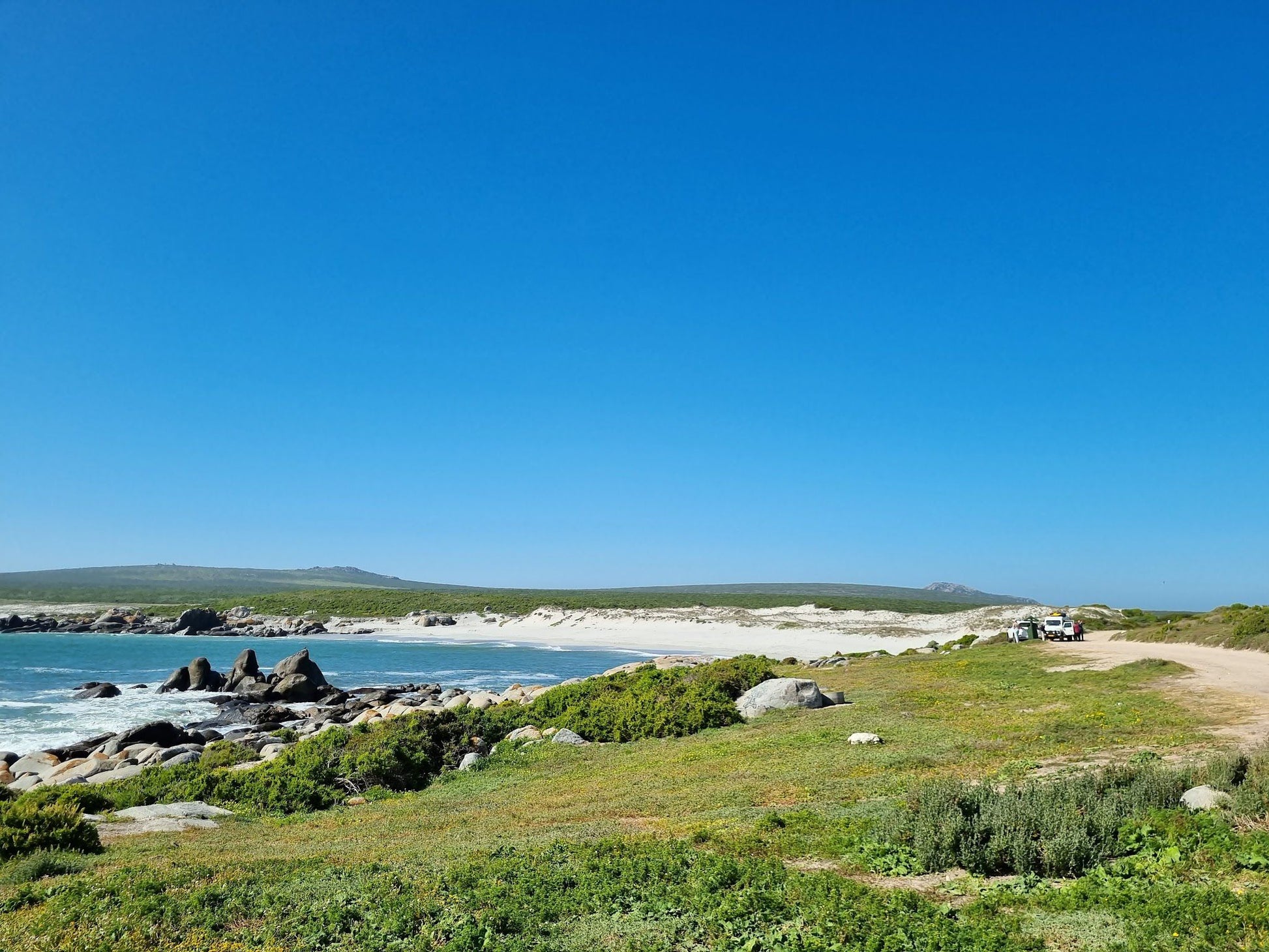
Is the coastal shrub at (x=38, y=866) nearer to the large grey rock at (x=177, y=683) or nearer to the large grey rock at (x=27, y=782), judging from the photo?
the large grey rock at (x=27, y=782)

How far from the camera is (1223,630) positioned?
40.4 m

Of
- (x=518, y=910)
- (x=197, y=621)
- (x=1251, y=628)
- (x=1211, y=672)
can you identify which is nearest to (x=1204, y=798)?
(x=518, y=910)

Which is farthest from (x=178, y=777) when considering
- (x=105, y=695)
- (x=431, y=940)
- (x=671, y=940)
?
(x=105, y=695)

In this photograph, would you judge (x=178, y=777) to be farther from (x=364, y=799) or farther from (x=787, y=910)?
(x=787, y=910)

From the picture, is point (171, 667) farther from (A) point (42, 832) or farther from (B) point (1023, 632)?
(B) point (1023, 632)

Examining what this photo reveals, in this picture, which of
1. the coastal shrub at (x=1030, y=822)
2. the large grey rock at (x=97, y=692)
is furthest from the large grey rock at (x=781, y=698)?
the large grey rock at (x=97, y=692)

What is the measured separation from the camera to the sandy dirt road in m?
18.5

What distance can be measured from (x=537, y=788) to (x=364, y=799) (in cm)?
456

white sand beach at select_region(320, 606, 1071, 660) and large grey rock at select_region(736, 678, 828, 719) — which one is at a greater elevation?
large grey rock at select_region(736, 678, 828, 719)

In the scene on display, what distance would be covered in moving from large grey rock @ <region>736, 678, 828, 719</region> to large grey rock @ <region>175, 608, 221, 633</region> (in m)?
110

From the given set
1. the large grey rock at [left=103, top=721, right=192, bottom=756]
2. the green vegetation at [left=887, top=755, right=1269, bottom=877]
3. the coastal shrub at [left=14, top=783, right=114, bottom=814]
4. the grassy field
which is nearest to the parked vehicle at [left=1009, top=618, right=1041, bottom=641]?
the grassy field

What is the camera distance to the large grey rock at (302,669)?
5116 cm

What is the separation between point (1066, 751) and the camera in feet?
54.3

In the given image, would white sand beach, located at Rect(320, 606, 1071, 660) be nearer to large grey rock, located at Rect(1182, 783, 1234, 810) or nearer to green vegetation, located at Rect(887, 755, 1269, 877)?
green vegetation, located at Rect(887, 755, 1269, 877)
